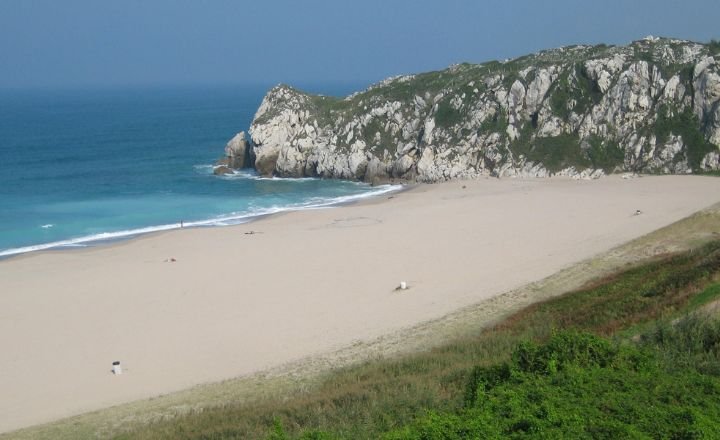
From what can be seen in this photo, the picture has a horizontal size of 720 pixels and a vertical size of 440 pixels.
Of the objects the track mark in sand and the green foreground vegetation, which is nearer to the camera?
the green foreground vegetation

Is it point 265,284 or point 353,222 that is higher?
point 353,222

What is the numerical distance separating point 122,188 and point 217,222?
15.2 metres

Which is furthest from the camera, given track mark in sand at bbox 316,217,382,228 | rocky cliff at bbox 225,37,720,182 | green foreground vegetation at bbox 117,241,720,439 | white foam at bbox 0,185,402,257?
rocky cliff at bbox 225,37,720,182

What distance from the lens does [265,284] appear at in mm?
26844

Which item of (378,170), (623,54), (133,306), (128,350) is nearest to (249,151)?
(378,170)

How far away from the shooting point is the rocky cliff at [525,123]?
166 feet

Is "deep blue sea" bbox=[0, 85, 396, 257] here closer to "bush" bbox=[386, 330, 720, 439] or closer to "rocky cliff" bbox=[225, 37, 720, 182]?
"rocky cliff" bbox=[225, 37, 720, 182]

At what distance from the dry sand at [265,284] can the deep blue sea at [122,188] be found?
4893 millimetres

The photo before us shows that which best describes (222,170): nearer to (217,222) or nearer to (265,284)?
(217,222)

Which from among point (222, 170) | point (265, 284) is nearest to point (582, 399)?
point (265, 284)

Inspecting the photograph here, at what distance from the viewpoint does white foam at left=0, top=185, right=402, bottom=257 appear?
37.2 metres

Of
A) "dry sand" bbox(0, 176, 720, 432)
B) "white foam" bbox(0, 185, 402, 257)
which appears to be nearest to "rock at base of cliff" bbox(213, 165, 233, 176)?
"white foam" bbox(0, 185, 402, 257)

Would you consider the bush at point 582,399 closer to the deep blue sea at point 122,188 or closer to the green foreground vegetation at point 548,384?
the green foreground vegetation at point 548,384

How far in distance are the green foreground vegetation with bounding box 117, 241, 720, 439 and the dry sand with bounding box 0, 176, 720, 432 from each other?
4294 millimetres
